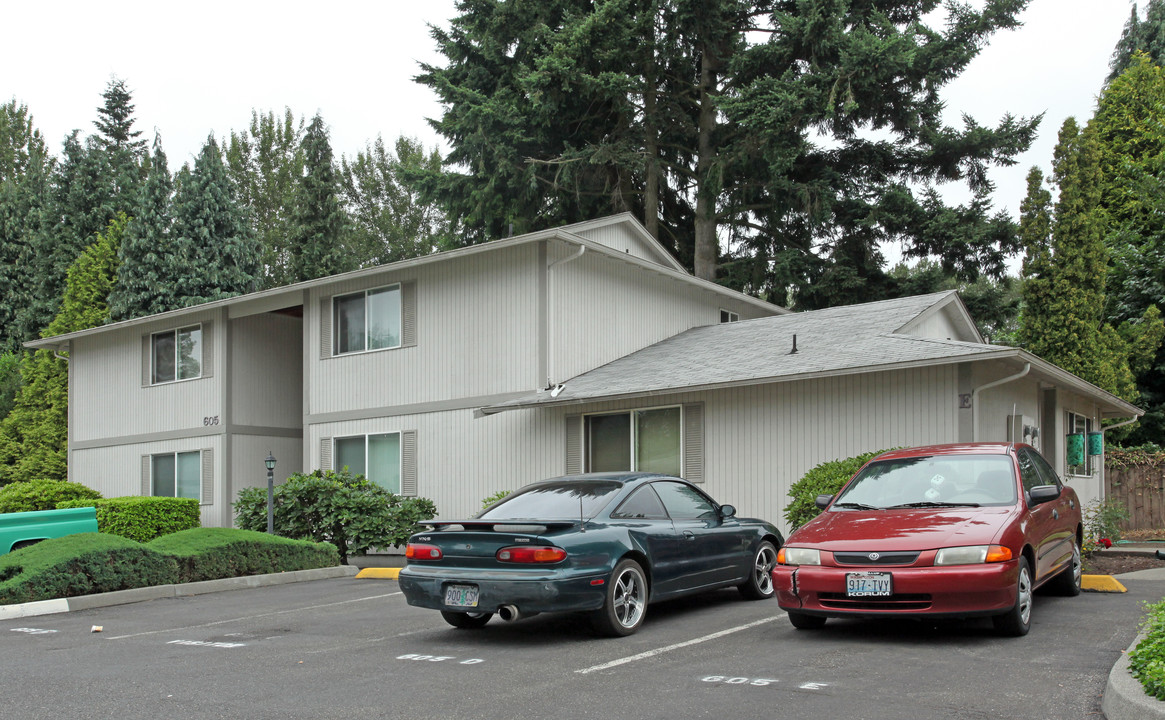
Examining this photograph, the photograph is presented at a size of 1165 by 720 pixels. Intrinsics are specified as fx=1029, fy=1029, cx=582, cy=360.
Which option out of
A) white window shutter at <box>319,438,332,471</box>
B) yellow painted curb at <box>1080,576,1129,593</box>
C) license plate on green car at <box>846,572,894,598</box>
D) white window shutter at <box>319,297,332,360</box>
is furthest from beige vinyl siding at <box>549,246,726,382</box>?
license plate on green car at <box>846,572,894,598</box>

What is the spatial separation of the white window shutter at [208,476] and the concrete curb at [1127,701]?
65.4 feet

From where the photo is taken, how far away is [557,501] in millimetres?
9414

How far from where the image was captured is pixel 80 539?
43.1 ft

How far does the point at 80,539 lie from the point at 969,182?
2511 cm

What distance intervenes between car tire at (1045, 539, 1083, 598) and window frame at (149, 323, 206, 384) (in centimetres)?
1847

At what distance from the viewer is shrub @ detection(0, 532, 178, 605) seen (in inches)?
463

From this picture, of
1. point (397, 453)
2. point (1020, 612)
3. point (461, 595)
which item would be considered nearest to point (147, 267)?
point (397, 453)

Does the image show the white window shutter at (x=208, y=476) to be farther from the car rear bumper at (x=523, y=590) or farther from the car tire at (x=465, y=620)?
the car rear bumper at (x=523, y=590)

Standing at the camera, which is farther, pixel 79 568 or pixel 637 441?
pixel 637 441

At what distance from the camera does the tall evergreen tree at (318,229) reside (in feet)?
142

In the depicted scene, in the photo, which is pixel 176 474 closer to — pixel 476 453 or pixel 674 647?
pixel 476 453

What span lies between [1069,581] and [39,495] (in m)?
20.9

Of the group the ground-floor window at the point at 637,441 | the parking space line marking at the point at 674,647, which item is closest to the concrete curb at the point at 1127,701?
the parking space line marking at the point at 674,647

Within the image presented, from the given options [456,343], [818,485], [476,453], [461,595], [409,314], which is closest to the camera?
[461,595]
